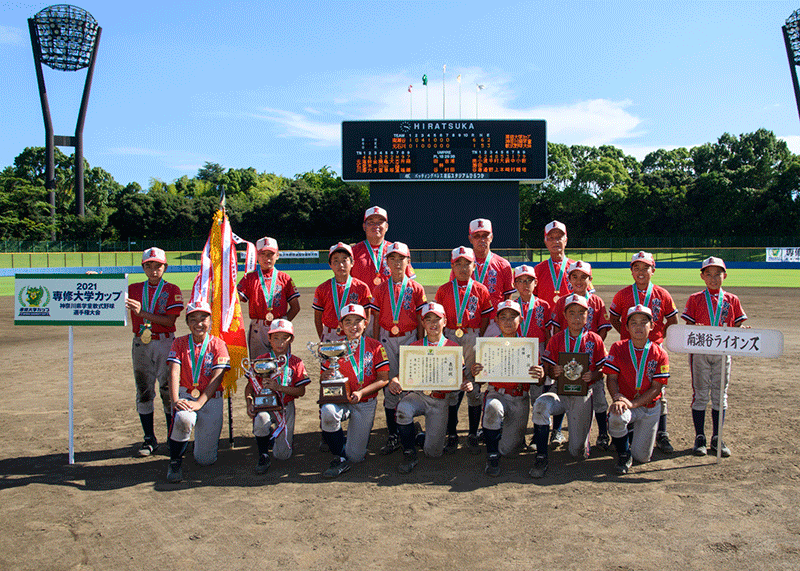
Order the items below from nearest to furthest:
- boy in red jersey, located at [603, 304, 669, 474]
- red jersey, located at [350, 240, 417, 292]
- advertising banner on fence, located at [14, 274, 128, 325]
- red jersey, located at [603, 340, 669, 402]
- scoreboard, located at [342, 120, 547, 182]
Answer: boy in red jersey, located at [603, 304, 669, 474]
red jersey, located at [603, 340, 669, 402]
advertising banner on fence, located at [14, 274, 128, 325]
red jersey, located at [350, 240, 417, 292]
scoreboard, located at [342, 120, 547, 182]

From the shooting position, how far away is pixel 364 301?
6918 mm

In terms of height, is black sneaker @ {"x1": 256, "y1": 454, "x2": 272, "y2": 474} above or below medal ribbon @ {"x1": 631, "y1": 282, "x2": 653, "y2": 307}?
below

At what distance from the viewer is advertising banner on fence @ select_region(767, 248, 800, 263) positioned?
1618 inches

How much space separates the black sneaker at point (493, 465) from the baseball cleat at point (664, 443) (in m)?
2.01

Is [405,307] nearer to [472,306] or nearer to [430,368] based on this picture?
[472,306]

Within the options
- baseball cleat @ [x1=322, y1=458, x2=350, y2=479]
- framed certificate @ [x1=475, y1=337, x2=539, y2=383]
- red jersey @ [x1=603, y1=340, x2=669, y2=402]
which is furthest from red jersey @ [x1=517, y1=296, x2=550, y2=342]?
baseball cleat @ [x1=322, y1=458, x2=350, y2=479]

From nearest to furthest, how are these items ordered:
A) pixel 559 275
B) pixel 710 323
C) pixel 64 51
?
1. pixel 710 323
2. pixel 559 275
3. pixel 64 51

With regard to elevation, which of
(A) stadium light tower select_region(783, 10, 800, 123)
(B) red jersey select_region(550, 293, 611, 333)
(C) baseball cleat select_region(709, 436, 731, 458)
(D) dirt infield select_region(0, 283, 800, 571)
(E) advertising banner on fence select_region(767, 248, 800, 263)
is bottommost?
(D) dirt infield select_region(0, 283, 800, 571)

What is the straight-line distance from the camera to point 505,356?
602 cm

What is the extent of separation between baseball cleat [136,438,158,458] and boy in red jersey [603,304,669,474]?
16.4ft

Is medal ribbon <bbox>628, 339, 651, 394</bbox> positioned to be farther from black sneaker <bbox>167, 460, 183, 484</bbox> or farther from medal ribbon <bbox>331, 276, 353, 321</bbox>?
black sneaker <bbox>167, 460, 183, 484</bbox>

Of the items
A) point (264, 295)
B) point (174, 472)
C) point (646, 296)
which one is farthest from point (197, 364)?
point (646, 296)

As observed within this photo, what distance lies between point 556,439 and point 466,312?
1.80 meters

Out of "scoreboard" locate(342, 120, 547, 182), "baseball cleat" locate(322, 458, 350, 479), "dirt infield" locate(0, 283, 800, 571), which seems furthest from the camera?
"scoreboard" locate(342, 120, 547, 182)
